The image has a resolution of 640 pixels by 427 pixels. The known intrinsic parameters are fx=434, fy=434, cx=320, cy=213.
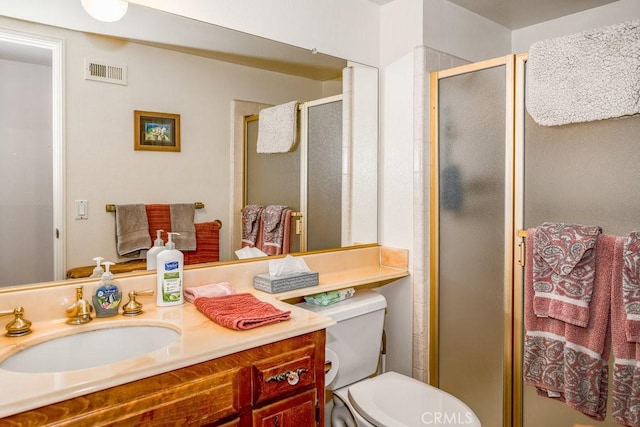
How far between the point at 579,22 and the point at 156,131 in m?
2.29

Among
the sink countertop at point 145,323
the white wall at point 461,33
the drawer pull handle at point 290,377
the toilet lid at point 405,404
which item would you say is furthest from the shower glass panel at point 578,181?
the drawer pull handle at point 290,377

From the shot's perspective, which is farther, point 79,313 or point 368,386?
point 368,386

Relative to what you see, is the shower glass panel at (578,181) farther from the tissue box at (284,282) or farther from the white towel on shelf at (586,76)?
the tissue box at (284,282)

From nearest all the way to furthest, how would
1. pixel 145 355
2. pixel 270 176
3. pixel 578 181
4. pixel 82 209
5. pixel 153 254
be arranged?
1. pixel 145 355
2. pixel 82 209
3. pixel 153 254
4. pixel 578 181
5. pixel 270 176

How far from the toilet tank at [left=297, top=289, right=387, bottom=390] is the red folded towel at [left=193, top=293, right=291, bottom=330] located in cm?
44

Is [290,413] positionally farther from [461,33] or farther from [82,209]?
[461,33]

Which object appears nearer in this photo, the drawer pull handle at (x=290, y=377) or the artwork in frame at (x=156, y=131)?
the drawer pull handle at (x=290, y=377)

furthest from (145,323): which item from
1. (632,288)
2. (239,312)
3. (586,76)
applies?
(586,76)

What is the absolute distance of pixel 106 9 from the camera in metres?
1.46

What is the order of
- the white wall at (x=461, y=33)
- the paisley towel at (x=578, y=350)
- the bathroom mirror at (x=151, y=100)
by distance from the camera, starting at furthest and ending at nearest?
the white wall at (x=461, y=33)
the paisley towel at (x=578, y=350)
the bathroom mirror at (x=151, y=100)

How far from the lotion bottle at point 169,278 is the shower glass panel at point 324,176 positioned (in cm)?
72

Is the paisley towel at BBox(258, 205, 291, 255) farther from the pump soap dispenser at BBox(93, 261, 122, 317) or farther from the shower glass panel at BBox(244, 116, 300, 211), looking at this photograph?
the pump soap dispenser at BBox(93, 261, 122, 317)

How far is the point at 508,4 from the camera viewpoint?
7.39 ft

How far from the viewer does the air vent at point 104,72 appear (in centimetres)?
142
